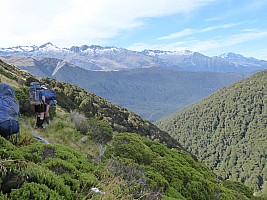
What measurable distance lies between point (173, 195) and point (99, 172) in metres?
2.73

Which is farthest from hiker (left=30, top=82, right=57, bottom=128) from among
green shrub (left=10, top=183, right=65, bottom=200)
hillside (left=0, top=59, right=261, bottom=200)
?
green shrub (left=10, top=183, right=65, bottom=200)

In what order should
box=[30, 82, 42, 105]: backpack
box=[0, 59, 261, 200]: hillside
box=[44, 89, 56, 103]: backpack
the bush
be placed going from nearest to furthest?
box=[0, 59, 261, 200]: hillside
box=[30, 82, 42, 105]: backpack
box=[44, 89, 56, 103]: backpack
the bush

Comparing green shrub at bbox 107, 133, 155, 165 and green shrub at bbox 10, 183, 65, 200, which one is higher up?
green shrub at bbox 10, 183, 65, 200

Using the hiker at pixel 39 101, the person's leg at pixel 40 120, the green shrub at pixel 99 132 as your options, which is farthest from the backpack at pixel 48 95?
the green shrub at pixel 99 132

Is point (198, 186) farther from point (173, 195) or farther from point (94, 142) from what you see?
point (94, 142)

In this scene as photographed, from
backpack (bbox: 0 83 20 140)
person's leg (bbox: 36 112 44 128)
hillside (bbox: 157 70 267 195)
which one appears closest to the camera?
backpack (bbox: 0 83 20 140)

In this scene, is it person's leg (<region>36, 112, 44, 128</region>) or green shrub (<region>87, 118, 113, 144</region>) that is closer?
person's leg (<region>36, 112, 44, 128</region>)

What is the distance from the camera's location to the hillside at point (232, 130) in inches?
5261

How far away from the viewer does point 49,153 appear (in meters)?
7.17

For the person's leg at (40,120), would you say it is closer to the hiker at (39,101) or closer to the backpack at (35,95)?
the hiker at (39,101)

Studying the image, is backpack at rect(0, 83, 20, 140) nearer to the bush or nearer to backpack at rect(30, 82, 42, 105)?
backpack at rect(30, 82, 42, 105)

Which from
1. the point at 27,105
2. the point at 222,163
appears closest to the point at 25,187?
the point at 27,105

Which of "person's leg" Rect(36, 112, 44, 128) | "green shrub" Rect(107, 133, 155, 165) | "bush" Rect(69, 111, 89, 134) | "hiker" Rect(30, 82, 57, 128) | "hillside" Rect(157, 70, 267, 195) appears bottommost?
"hillside" Rect(157, 70, 267, 195)

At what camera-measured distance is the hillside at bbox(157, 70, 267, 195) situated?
133625 mm
